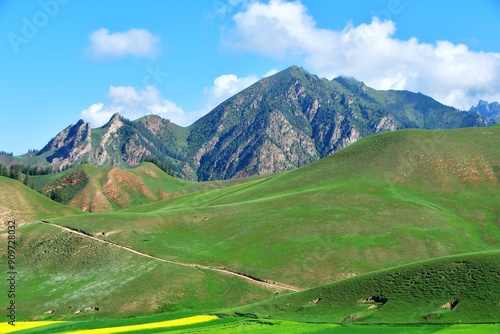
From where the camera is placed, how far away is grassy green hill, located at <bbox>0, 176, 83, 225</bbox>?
168 m

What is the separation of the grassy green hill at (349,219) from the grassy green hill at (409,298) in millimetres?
23252

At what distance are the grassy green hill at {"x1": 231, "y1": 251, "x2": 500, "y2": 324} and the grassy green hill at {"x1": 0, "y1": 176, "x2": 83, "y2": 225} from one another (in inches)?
4958

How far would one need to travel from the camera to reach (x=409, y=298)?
60750 mm

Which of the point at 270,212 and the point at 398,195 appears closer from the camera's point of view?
the point at 270,212

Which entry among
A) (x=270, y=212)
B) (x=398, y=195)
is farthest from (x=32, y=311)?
(x=398, y=195)

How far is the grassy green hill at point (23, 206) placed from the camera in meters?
168

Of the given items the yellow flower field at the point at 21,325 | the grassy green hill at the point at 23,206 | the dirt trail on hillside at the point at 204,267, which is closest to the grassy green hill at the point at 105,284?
the dirt trail on hillside at the point at 204,267

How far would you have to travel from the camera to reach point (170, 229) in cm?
12231

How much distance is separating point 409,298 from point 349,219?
61308mm

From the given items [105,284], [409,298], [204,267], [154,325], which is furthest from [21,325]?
[409,298]

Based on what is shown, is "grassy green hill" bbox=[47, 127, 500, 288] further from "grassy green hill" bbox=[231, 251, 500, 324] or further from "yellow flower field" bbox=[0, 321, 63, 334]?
"yellow flower field" bbox=[0, 321, 63, 334]

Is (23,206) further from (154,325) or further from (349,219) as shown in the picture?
(154,325)

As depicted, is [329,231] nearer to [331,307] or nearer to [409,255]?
[409,255]

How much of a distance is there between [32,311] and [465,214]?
10819 centimetres
